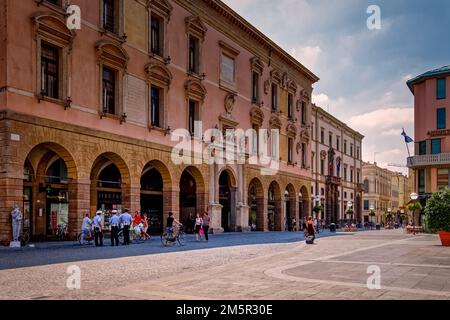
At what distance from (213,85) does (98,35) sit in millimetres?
12096

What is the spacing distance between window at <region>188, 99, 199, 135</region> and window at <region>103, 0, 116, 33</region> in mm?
8371

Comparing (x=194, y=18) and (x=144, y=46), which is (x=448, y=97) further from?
(x=144, y=46)

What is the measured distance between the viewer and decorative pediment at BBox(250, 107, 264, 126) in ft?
134

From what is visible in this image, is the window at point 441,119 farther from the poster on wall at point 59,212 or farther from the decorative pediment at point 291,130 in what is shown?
the poster on wall at point 59,212

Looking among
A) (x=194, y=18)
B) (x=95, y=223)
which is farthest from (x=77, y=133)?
(x=194, y=18)

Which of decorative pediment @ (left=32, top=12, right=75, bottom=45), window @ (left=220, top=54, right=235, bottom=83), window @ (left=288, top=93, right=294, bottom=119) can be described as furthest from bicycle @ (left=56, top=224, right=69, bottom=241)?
window @ (left=288, top=93, right=294, bottom=119)

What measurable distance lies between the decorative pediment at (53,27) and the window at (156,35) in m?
7.00

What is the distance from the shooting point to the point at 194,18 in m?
32.8

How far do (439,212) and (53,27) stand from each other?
19638mm

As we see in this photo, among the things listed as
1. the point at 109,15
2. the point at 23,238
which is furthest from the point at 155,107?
the point at 23,238

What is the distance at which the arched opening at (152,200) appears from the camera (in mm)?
32062

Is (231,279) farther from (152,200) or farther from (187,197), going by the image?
(187,197)

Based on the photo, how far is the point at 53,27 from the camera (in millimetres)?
21828

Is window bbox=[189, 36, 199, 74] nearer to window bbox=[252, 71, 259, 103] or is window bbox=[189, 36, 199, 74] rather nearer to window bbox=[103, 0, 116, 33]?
window bbox=[103, 0, 116, 33]
